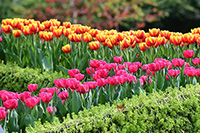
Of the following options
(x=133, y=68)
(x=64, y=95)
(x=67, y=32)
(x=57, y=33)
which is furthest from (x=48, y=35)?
(x=64, y=95)

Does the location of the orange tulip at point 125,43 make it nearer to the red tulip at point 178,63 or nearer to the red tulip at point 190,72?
the red tulip at point 178,63

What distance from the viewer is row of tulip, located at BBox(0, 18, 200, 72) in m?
4.52

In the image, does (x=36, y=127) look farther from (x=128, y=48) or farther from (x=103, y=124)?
(x=128, y=48)

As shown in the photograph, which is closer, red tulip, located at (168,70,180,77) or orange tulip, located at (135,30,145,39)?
red tulip, located at (168,70,180,77)

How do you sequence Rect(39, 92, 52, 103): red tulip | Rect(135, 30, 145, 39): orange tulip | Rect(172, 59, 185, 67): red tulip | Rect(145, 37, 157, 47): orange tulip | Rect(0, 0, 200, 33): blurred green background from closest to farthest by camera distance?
Rect(39, 92, 52, 103): red tulip
Rect(172, 59, 185, 67): red tulip
Rect(145, 37, 157, 47): orange tulip
Rect(135, 30, 145, 39): orange tulip
Rect(0, 0, 200, 33): blurred green background

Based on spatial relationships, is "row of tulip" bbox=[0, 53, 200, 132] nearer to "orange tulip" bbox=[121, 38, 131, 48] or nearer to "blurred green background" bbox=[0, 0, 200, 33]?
"orange tulip" bbox=[121, 38, 131, 48]

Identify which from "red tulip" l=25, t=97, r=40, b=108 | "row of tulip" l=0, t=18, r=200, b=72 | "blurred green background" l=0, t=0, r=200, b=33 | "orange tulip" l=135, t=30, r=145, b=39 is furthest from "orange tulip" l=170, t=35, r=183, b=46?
"blurred green background" l=0, t=0, r=200, b=33

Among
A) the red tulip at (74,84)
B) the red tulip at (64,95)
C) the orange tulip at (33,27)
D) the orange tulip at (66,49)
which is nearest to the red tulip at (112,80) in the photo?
the red tulip at (74,84)

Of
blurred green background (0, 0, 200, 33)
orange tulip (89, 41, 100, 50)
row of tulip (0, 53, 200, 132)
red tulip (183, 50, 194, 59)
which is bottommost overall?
row of tulip (0, 53, 200, 132)

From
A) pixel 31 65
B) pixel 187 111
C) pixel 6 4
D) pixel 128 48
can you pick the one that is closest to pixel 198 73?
pixel 187 111

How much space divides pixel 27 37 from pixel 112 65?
2355 mm

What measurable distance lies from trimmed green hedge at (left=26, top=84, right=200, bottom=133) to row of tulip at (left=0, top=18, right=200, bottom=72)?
4.07ft

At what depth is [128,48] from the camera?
4672 mm

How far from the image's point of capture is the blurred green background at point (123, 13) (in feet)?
50.5
